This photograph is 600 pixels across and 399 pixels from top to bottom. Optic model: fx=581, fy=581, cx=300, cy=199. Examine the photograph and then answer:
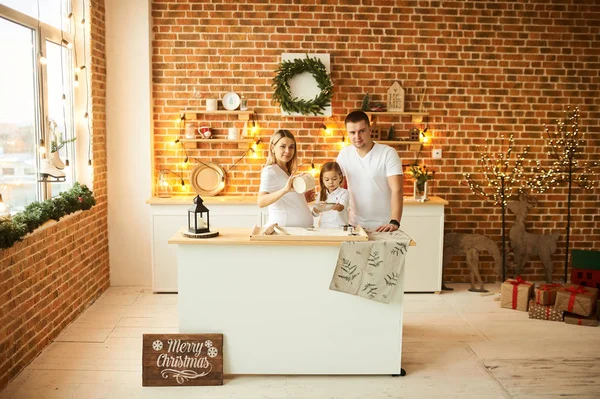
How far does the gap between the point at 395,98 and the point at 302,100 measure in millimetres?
937

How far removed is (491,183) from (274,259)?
3186mm

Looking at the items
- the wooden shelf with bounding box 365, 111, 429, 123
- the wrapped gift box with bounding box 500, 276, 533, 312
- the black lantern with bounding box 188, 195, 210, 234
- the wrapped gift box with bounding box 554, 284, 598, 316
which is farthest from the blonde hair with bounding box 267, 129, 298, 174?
the wrapped gift box with bounding box 554, 284, 598, 316

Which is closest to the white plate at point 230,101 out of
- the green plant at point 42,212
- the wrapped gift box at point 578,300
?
the green plant at point 42,212

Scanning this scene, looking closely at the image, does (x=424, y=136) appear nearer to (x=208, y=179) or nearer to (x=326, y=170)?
(x=208, y=179)

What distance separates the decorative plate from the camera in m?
5.80

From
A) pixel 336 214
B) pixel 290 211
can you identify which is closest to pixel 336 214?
pixel 336 214

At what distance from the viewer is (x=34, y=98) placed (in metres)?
4.32

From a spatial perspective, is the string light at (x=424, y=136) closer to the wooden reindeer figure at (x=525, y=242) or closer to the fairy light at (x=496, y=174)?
the fairy light at (x=496, y=174)

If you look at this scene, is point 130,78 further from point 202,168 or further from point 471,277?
point 471,277

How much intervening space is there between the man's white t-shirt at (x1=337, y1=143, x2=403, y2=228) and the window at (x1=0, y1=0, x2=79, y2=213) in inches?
Result: 85.1

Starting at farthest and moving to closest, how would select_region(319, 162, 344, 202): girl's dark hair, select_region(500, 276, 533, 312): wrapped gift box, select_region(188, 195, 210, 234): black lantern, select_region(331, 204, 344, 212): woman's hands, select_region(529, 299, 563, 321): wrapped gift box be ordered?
select_region(500, 276, 533, 312): wrapped gift box < select_region(529, 299, 563, 321): wrapped gift box < select_region(319, 162, 344, 202): girl's dark hair < select_region(331, 204, 344, 212): woman's hands < select_region(188, 195, 210, 234): black lantern

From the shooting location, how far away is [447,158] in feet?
19.5

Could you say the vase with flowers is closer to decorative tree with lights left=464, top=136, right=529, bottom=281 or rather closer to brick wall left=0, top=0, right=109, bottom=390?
decorative tree with lights left=464, top=136, right=529, bottom=281

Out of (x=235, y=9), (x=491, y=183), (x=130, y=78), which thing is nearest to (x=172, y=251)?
(x=130, y=78)
